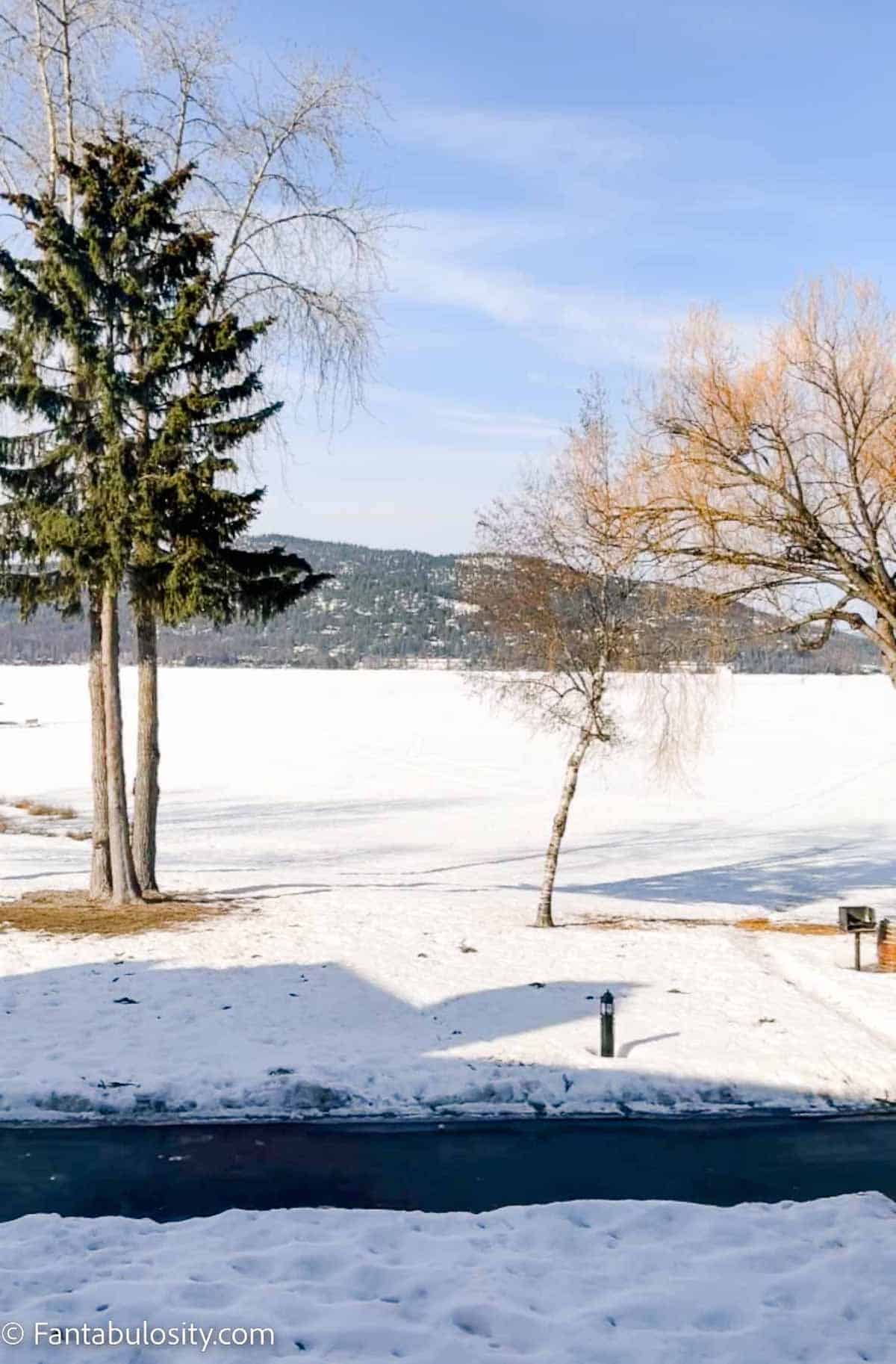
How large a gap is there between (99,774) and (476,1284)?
40.9ft

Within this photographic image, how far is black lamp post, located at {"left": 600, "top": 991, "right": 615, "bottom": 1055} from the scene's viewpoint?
11.6 m

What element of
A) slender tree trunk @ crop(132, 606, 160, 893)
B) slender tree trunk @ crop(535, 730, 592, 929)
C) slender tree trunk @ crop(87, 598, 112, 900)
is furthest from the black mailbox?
slender tree trunk @ crop(87, 598, 112, 900)

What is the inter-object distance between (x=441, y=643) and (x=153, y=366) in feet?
483

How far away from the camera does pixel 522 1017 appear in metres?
12.7

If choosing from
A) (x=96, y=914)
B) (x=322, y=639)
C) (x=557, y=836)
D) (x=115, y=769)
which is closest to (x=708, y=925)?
(x=557, y=836)

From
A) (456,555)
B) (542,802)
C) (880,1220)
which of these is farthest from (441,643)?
(880,1220)

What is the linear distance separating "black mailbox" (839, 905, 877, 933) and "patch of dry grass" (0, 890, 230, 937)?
9.14m

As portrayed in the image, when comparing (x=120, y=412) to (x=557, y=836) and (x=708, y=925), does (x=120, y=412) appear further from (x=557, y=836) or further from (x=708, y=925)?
(x=708, y=925)

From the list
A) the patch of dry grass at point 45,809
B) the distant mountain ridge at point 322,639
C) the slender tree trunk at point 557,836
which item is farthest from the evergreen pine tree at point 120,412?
the distant mountain ridge at point 322,639

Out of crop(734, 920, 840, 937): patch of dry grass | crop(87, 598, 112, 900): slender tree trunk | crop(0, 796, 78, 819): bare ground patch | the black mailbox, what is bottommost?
crop(0, 796, 78, 819): bare ground patch

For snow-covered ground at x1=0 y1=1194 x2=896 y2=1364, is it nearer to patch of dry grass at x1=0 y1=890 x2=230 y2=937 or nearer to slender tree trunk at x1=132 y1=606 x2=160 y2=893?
patch of dry grass at x1=0 y1=890 x2=230 y2=937

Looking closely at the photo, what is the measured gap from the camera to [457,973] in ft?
46.8

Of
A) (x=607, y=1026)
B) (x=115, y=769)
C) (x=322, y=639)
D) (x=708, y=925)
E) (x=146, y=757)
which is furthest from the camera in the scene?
(x=322, y=639)

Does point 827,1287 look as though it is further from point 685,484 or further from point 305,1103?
point 685,484
